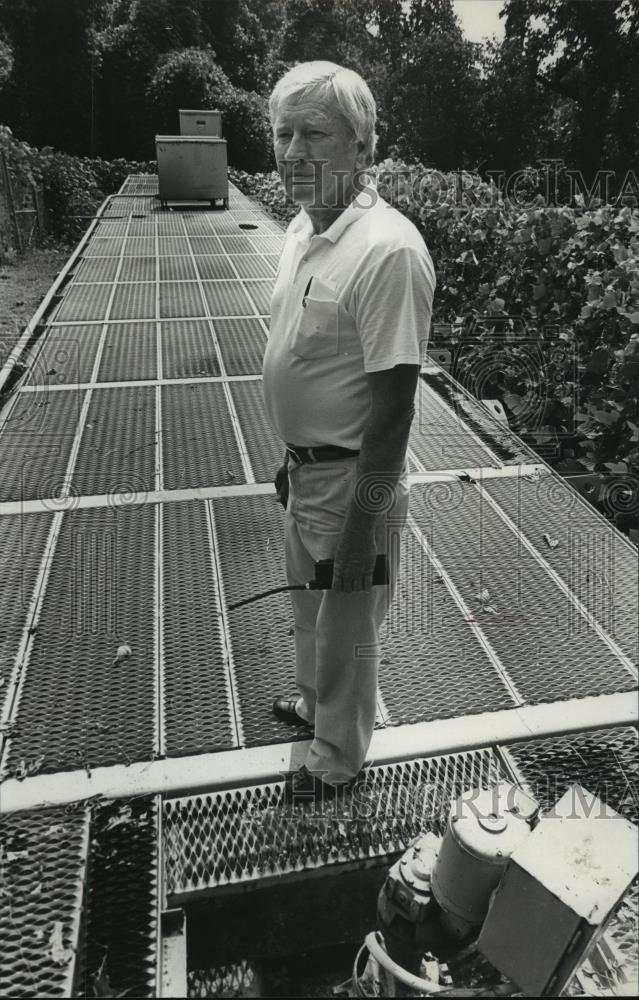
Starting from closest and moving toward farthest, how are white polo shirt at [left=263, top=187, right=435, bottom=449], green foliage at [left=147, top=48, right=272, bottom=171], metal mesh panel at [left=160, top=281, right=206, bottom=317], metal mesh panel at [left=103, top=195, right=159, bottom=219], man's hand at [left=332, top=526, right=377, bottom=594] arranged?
white polo shirt at [left=263, top=187, right=435, bottom=449]
man's hand at [left=332, top=526, right=377, bottom=594]
metal mesh panel at [left=160, top=281, right=206, bottom=317]
metal mesh panel at [left=103, top=195, right=159, bottom=219]
green foliage at [left=147, top=48, right=272, bottom=171]

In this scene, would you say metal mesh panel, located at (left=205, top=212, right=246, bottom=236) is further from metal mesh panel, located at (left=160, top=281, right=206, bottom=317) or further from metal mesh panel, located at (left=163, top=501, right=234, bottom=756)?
metal mesh panel, located at (left=163, top=501, right=234, bottom=756)

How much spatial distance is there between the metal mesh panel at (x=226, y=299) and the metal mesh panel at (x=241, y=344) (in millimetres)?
285

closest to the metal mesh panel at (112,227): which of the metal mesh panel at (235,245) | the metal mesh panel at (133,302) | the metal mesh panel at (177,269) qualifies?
the metal mesh panel at (235,245)

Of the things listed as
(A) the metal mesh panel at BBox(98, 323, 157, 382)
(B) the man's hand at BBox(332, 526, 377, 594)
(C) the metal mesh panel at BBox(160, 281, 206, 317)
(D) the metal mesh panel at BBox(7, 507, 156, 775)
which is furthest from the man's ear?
(C) the metal mesh panel at BBox(160, 281, 206, 317)

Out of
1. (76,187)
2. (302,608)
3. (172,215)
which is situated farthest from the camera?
(76,187)

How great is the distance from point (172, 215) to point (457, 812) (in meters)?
12.6

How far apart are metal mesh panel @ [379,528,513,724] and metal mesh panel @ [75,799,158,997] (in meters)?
0.89

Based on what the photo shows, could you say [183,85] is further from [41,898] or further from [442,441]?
[41,898]

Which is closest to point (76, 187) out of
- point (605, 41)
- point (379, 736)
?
point (379, 736)

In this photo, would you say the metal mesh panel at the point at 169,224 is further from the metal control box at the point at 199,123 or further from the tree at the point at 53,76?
the tree at the point at 53,76

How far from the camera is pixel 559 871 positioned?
5.21 feet

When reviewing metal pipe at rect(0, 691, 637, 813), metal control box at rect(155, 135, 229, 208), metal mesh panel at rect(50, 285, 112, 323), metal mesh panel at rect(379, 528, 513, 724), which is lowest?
metal pipe at rect(0, 691, 637, 813)

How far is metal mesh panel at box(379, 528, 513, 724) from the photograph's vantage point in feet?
8.55

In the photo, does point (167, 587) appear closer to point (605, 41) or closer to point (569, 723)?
point (569, 723)
